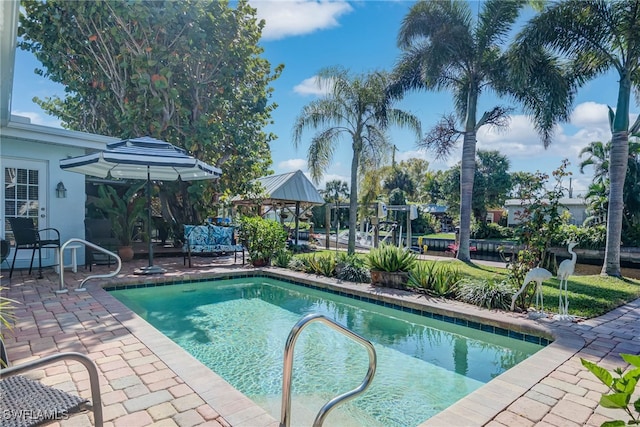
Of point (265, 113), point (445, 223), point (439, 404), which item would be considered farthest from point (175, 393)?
point (445, 223)

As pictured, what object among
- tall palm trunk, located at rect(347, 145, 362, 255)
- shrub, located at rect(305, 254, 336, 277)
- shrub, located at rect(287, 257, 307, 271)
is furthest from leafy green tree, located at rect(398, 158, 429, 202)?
shrub, located at rect(305, 254, 336, 277)

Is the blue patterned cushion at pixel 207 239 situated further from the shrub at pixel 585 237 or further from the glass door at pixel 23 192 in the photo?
the shrub at pixel 585 237

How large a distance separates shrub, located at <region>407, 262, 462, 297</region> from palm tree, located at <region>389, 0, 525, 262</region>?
571 centimetres

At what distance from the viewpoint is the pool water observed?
348 cm

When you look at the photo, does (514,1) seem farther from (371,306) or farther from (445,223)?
(445,223)

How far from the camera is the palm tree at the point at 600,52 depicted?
29.1ft

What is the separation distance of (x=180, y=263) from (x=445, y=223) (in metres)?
32.8

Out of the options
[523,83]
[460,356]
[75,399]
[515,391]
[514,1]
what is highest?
[514,1]

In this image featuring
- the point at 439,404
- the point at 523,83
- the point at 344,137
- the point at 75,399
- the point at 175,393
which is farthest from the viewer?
the point at 344,137

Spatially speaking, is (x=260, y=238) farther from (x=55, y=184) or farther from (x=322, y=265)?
(x=55, y=184)

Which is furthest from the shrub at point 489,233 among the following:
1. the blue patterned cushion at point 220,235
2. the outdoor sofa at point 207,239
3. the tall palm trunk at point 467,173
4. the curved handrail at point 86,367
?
the curved handrail at point 86,367

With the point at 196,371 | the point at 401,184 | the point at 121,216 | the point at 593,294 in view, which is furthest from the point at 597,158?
the point at 401,184

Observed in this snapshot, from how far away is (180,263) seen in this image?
10344 millimetres

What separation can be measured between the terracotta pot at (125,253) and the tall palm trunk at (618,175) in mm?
13022
